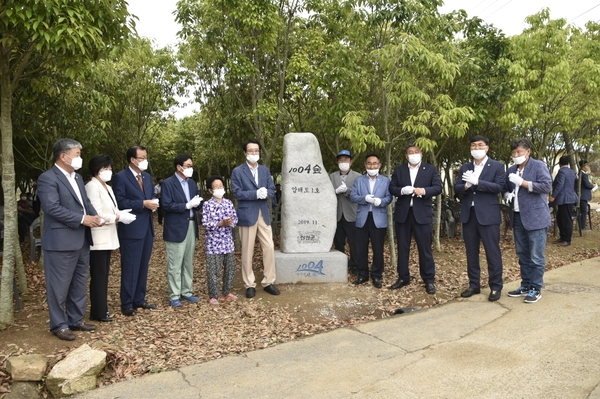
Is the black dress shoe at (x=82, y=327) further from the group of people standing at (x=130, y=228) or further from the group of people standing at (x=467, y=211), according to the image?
the group of people standing at (x=467, y=211)

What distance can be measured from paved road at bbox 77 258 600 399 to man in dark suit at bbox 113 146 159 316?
1.86 metres

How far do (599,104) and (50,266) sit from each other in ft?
32.6

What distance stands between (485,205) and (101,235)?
4490 mm

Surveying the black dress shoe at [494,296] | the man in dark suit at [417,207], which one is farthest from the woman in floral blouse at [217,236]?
the black dress shoe at [494,296]

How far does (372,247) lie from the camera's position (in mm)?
6957

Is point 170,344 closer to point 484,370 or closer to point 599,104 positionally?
point 484,370

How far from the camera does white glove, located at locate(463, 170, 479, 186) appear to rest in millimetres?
5734

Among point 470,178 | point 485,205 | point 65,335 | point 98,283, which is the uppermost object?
point 470,178

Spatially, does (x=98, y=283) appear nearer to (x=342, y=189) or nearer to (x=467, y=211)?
(x=342, y=189)

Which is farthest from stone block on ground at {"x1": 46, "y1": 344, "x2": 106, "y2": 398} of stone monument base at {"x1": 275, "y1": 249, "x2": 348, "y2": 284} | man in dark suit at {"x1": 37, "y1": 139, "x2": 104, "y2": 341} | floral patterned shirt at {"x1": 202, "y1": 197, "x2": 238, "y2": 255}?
stone monument base at {"x1": 275, "y1": 249, "x2": 348, "y2": 284}

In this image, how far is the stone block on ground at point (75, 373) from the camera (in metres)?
3.71

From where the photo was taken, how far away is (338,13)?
8.53 meters

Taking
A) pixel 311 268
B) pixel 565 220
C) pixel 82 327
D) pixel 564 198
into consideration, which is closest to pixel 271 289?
pixel 311 268

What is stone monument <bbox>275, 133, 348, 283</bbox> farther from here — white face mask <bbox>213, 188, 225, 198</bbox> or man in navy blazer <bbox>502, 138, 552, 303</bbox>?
man in navy blazer <bbox>502, 138, 552, 303</bbox>
